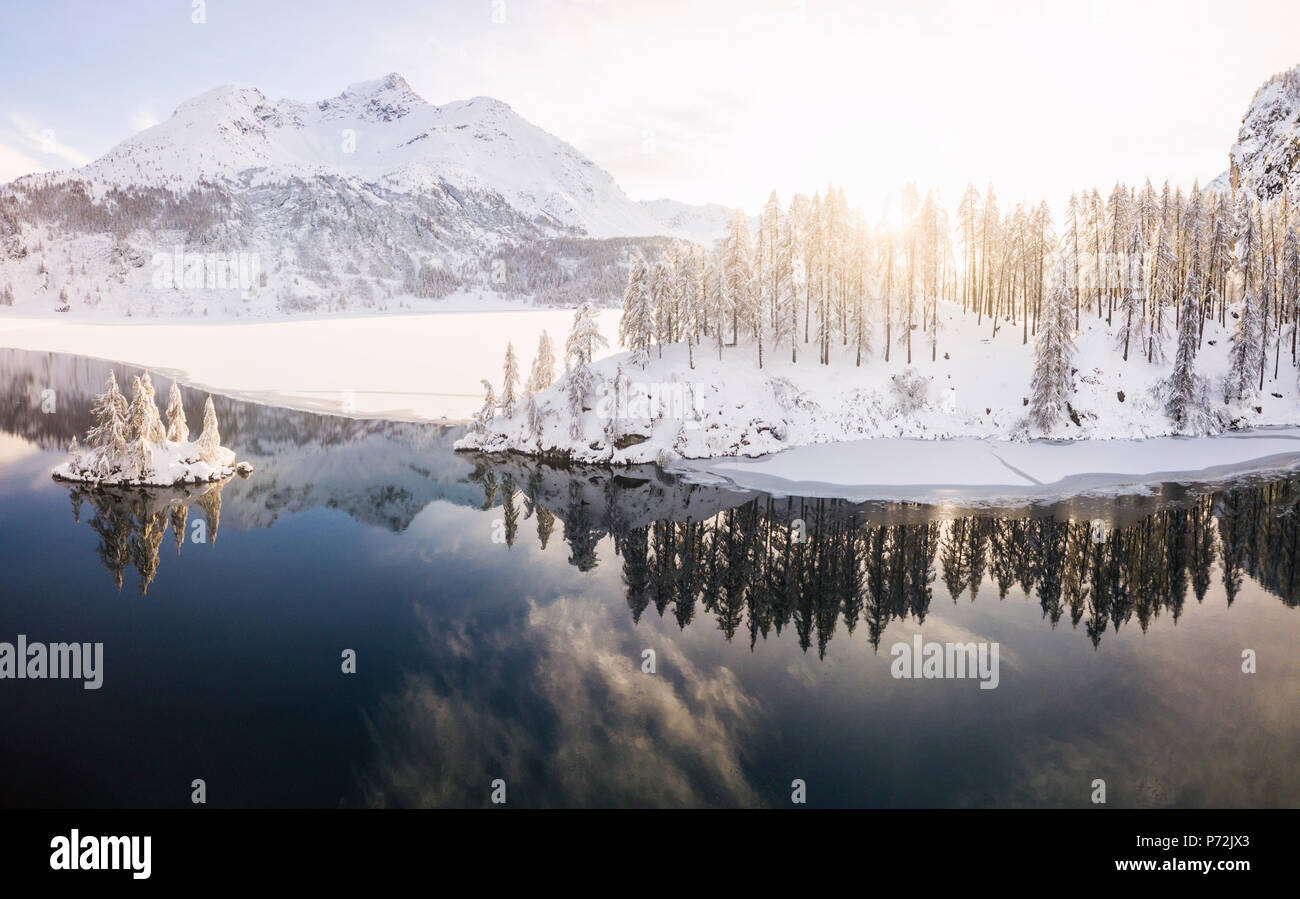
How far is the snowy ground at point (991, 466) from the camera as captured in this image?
1745 inches

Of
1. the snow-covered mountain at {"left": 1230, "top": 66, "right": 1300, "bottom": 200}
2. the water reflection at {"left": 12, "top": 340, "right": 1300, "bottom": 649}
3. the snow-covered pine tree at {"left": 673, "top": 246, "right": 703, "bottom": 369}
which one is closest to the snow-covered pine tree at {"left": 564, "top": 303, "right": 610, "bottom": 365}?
the snow-covered pine tree at {"left": 673, "top": 246, "right": 703, "bottom": 369}

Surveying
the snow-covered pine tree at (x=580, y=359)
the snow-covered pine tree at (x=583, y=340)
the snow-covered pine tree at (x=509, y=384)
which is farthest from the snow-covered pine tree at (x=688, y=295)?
the snow-covered pine tree at (x=509, y=384)

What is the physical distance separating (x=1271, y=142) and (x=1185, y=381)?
66837 millimetres

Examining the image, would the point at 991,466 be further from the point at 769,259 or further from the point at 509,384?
the point at 509,384

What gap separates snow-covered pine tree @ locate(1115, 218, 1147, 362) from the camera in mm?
66062

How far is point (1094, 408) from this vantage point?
201 feet

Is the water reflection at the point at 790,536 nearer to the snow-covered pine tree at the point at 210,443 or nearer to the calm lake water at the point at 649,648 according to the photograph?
the calm lake water at the point at 649,648

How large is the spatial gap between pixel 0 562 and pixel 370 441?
30565mm

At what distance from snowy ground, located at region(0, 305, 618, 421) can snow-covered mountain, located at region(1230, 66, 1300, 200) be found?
349 ft

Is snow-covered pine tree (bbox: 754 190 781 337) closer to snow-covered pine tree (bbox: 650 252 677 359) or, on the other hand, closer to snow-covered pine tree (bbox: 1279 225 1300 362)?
snow-covered pine tree (bbox: 650 252 677 359)

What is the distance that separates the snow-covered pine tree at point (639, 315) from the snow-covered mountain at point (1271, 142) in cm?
9206

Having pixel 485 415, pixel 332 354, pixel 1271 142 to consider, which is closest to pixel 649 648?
pixel 485 415

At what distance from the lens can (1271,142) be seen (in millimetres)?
94625
